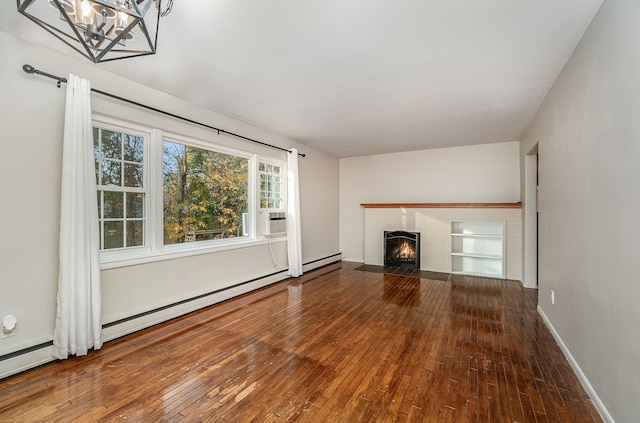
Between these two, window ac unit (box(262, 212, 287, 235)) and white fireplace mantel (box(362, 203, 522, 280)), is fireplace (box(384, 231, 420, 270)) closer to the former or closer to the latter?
white fireplace mantel (box(362, 203, 522, 280))

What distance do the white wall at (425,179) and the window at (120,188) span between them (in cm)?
511

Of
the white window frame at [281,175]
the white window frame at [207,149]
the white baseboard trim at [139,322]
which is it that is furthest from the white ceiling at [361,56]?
the white baseboard trim at [139,322]

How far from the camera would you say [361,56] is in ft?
8.65

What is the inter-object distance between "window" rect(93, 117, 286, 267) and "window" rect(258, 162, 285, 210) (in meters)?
0.05

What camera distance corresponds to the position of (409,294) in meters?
4.61

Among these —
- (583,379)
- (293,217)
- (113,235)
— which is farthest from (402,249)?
(113,235)

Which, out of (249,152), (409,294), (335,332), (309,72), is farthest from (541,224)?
(249,152)

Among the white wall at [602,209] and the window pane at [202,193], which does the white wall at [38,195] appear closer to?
the window pane at [202,193]

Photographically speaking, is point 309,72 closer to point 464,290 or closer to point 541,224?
point 541,224

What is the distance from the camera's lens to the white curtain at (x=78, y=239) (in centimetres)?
254

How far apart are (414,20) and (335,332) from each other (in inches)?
116

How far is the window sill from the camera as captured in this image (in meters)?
2.99

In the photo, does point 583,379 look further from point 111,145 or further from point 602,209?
point 111,145

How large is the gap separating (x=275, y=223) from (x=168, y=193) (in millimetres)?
1935
